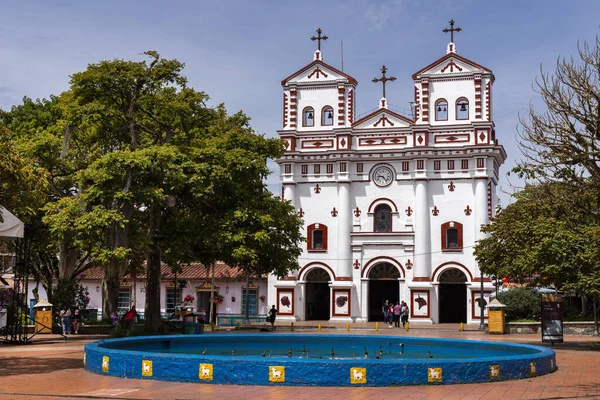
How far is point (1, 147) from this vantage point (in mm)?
17750

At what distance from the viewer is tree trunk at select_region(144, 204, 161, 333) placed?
31.6 meters

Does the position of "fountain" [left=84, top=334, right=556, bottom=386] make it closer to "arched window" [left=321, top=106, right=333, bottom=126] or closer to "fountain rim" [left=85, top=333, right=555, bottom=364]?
"fountain rim" [left=85, top=333, right=555, bottom=364]

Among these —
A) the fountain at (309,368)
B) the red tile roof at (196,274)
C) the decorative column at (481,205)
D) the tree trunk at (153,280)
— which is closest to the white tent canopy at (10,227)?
the fountain at (309,368)

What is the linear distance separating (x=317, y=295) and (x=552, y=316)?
2728 centimetres

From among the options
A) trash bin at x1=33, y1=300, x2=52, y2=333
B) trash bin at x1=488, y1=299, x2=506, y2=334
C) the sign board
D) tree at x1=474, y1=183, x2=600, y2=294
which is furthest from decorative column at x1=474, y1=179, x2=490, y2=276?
trash bin at x1=33, y1=300, x2=52, y2=333

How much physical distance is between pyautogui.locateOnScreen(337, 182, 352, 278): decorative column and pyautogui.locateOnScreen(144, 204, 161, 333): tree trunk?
2097 centimetres

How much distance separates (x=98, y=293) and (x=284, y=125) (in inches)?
792

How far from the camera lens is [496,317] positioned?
125ft

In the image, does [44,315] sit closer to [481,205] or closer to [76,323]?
[76,323]

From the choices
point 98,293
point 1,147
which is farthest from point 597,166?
point 98,293

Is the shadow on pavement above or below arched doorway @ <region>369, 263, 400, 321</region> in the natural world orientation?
below

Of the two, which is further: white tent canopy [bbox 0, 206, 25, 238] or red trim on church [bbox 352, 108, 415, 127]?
red trim on church [bbox 352, 108, 415, 127]

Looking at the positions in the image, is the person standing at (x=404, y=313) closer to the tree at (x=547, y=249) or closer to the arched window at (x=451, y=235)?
the arched window at (x=451, y=235)

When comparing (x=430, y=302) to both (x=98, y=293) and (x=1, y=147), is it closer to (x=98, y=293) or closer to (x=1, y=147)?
(x=98, y=293)
